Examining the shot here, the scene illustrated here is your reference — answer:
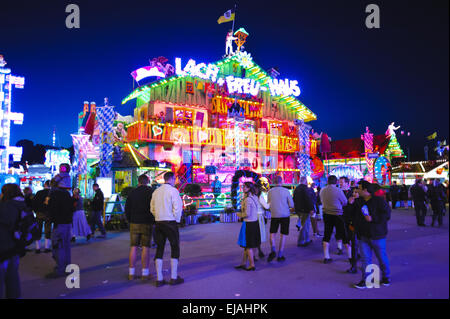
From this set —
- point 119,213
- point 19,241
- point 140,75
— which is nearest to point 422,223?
point 119,213

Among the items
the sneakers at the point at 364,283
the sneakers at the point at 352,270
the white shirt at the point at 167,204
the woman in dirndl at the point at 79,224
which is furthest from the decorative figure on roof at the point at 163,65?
the sneakers at the point at 364,283

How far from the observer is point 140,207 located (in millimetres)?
5793

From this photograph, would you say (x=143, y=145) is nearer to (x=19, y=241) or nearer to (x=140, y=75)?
(x=140, y=75)

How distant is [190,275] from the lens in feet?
18.8

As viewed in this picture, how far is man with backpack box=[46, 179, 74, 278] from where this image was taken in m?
6.11

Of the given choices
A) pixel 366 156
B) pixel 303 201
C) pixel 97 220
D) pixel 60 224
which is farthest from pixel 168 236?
pixel 366 156

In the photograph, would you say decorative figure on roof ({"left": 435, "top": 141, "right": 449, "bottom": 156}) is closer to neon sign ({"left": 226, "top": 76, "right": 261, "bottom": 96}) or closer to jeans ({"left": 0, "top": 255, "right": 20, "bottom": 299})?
jeans ({"left": 0, "top": 255, "right": 20, "bottom": 299})

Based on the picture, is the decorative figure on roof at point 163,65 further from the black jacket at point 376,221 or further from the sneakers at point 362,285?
the sneakers at point 362,285

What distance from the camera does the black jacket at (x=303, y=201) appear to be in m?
8.64

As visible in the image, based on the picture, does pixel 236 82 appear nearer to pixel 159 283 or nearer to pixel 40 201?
pixel 40 201

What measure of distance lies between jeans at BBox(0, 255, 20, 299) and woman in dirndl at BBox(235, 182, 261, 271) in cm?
378

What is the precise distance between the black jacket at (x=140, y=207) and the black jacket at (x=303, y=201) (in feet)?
15.3

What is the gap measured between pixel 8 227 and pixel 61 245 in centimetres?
224
